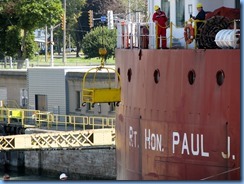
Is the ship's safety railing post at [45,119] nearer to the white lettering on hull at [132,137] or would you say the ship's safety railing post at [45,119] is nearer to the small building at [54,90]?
the small building at [54,90]

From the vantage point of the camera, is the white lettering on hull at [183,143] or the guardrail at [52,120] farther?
the guardrail at [52,120]

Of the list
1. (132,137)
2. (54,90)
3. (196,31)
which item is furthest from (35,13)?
(196,31)

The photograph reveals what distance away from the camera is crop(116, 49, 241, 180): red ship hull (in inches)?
799

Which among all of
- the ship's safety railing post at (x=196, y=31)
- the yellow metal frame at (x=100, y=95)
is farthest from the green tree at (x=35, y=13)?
the ship's safety railing post at (x=196, y=31)

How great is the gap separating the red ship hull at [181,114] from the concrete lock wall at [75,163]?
21.1 meters

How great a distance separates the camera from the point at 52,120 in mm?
54750

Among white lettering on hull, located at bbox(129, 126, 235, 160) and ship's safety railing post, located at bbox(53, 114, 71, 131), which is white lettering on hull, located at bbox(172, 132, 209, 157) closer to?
white lettering on hull, located at bbox(129, 126, 235, 160)

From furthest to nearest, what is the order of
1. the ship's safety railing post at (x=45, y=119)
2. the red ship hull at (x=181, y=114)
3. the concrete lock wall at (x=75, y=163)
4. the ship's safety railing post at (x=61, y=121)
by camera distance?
1. the ship's safety railing post at (x=45, y=119)
2. the ship's safety railing post at (x=61, y=121)
3. the concrete lock wall at (x=75, y=163)
4. the red ship hull at (x=181, y=114)

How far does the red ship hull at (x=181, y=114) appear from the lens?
20.3 m

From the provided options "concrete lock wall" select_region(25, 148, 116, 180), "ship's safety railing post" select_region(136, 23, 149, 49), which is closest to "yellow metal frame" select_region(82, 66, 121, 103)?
"ship's safety railing post" select_region(136, 23, 149, 49)

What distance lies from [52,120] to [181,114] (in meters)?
33.1

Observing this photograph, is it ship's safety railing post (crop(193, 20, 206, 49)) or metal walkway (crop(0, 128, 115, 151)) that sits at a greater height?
ship's safety railing post (crop(193, 20, 206, 49))

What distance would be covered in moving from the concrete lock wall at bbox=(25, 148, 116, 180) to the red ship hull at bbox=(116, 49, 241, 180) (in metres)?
21.1

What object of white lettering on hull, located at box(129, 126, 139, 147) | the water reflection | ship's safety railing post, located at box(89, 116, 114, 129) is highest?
white lettering on hull, located at box(129, 126, 139, 147)
